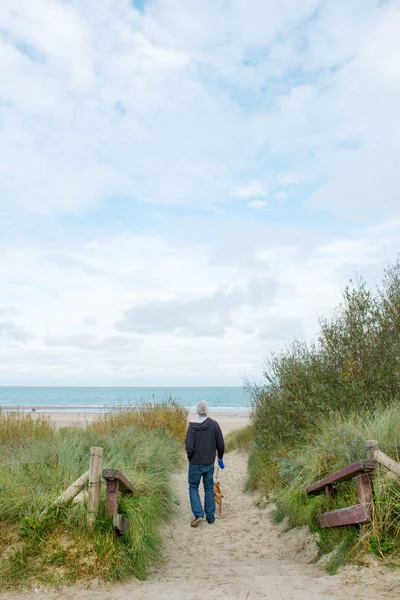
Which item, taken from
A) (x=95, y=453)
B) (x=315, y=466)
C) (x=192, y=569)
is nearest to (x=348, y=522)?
(x=315, y=466)

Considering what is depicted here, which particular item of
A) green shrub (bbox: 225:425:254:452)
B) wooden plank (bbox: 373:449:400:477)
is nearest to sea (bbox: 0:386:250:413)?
green shrub (bbox: 225:425:254:452)

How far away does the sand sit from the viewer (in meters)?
4.71

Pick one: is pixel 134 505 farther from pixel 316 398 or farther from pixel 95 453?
pixel 316 398

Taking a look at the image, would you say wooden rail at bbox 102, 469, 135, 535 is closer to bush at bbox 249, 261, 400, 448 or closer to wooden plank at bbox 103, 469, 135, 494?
wooden plank at bbox 103, 469, 135, 494

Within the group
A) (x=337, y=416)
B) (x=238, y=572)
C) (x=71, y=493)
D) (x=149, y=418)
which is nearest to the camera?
(x=71, y=493)

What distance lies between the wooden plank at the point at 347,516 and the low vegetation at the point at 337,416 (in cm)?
10

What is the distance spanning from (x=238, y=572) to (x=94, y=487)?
1964 mm

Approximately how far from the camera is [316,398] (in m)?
9.58

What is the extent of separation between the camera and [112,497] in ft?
18.4

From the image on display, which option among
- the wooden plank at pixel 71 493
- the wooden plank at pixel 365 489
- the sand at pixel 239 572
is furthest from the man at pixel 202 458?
the wooden plank at pixel 365 489

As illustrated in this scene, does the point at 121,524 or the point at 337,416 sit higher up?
the point at 337,416

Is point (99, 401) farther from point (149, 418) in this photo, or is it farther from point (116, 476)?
point (116, 476)

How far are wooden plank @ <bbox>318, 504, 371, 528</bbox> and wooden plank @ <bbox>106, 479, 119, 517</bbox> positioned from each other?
2549 mm

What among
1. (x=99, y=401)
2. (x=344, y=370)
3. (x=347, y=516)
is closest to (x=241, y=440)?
(x=344, y=370)
